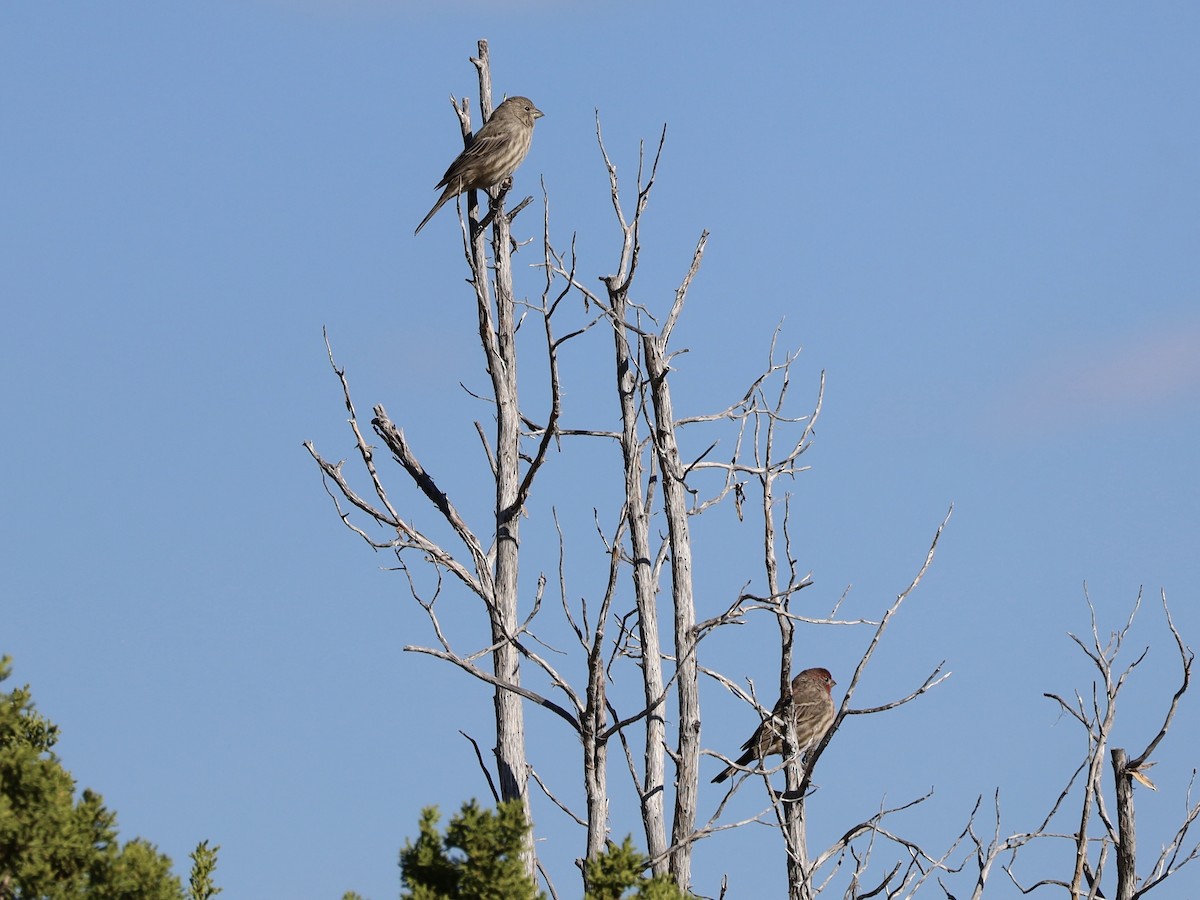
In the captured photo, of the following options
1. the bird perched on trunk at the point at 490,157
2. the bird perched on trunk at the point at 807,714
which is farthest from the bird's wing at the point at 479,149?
the bird perched on trunk at the point at 807,714

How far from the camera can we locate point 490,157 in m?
12.9

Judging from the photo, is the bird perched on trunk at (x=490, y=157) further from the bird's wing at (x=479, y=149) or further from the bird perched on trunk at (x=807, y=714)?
the bird perched on trunk at (x=807, y=714)

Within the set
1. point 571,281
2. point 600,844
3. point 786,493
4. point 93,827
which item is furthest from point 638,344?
point 93,827

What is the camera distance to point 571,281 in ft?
35.6

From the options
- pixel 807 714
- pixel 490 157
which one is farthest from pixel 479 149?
pixel 807 714

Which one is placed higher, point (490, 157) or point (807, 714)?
point (490, 157)

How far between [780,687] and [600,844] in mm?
1698

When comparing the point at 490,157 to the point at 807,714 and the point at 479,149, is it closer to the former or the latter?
the point at 479,149

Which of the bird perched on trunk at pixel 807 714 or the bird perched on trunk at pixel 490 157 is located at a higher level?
the bird perched on trunk at pixel 490 157

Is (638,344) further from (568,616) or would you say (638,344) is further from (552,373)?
(568,616)

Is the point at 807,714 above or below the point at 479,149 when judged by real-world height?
below

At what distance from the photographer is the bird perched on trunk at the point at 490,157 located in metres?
12.8

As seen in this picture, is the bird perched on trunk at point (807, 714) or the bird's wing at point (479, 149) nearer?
the bird perched on trunk at point (807, 714)

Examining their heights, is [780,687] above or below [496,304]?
below
